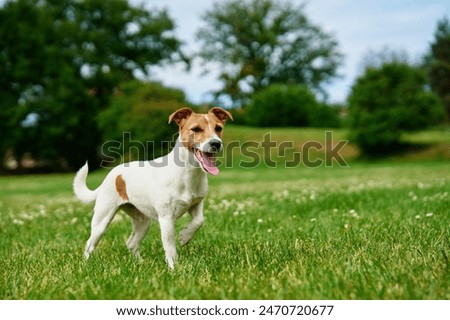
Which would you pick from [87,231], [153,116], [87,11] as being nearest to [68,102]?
[87,11]

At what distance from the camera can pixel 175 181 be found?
466 cm

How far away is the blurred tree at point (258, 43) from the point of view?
6231cm

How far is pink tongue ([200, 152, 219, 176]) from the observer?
14.3 ft

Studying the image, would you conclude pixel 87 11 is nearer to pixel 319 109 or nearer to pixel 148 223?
pixel 319 109

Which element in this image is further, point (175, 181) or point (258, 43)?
point (258, 43)

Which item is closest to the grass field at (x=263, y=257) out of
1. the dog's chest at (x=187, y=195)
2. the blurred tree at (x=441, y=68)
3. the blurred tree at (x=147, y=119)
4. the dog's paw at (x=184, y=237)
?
the dog's paw at (x=184, y=237)

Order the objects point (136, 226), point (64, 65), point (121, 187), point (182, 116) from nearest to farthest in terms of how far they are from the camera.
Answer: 1. point (182, 116)
2. point (121, 187)
3. point (136, 226)
4. point (64, 65)

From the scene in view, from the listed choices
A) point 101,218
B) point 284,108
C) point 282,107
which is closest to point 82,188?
point 101,218

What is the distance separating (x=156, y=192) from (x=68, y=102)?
42268 mm

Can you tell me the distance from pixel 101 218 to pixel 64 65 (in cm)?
4286

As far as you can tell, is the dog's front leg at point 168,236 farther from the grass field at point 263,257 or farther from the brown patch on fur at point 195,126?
the brown patch on fur at point 195,126

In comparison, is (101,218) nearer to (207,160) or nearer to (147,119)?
(207,160)

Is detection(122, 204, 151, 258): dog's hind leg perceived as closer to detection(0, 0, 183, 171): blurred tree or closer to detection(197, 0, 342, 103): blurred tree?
detection(0, 0, 183, 171): blurred tree

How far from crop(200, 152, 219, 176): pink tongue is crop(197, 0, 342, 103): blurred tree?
57363 mm
